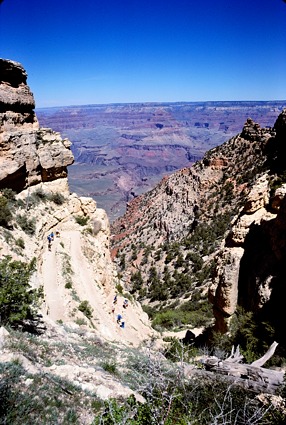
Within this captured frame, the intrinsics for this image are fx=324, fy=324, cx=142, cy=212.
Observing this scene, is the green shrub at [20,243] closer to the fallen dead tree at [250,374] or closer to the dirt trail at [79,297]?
the dirt trail at [79,297]

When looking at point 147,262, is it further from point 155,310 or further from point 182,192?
point 182,192

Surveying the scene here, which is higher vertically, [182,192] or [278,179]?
[278,179]

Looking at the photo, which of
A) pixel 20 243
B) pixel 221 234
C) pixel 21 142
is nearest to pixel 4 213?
pixel 20 243

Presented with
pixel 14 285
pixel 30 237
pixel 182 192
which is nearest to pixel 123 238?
pixel 182 192

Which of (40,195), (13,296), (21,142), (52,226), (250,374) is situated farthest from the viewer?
(40,195)

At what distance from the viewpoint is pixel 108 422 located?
602cm

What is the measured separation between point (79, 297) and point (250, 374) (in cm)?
1213

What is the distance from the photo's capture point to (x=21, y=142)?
2344cm

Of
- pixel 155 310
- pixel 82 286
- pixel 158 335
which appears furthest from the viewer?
pixel 155 310

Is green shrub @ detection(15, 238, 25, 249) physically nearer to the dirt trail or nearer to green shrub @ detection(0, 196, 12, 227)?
green shrub @ detection(0, 196, 12, 227)

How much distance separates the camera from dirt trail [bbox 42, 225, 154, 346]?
17.7 meters

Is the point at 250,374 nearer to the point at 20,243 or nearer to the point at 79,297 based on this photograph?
the point at 79,297

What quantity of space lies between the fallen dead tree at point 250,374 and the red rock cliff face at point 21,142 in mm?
18009

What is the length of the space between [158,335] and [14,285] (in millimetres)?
14610
